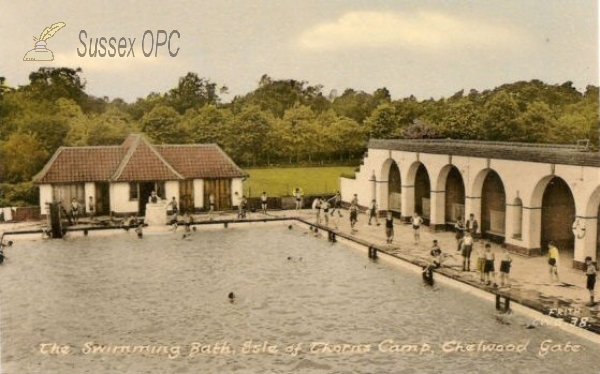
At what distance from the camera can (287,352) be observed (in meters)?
18.5

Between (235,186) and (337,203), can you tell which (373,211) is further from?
(235,186)

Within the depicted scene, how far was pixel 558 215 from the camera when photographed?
31484 millimetres

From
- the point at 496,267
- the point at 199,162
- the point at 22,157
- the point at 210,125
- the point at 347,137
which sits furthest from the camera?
the point at 347,137

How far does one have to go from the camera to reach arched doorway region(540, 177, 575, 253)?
31453mm

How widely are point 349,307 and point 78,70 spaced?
14.2 m

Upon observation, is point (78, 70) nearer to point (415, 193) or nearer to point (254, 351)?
point (254, 351)

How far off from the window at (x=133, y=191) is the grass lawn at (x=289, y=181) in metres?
12.5

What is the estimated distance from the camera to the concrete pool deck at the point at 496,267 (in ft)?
69.2

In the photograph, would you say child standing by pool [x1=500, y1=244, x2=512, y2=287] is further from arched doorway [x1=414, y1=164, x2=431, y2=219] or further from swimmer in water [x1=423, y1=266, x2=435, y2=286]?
arched doorway [x1=414, y1=164, x2=431, y2=219]

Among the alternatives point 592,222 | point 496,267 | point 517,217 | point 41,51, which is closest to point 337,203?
point 517,217

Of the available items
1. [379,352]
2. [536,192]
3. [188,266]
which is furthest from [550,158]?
[188,266]
